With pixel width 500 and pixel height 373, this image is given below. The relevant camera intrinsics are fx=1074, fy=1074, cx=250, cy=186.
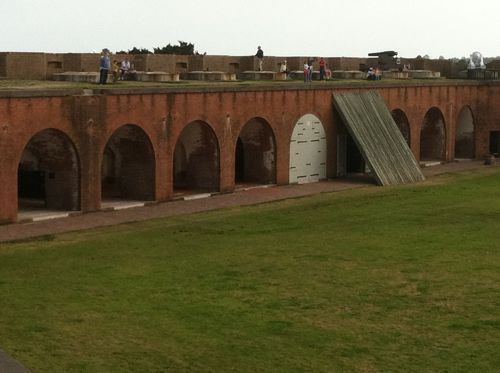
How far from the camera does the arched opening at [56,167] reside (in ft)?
78.5

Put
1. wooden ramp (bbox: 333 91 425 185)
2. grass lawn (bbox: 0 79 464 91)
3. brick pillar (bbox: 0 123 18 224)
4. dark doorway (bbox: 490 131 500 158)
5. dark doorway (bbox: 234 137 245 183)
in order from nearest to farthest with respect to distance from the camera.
A: brick pillar (bbox: 0 123 18 224) → grass lawn (bbox: 0 79 464 91) → dark doorway (bbox: 234 137 245 183) → wooden ramp (bbox: 333 91 425 185) → dark doorway (bbox: 490 131 500 158)

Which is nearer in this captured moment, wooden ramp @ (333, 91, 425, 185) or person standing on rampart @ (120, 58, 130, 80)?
person standing on rampart @ (120, 58, 130, 80)

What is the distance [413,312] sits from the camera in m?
14.9

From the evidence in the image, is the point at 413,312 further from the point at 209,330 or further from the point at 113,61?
the point at 113,61

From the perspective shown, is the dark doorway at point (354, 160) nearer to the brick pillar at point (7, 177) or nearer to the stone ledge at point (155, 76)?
the stone ledge at point (155, 76)

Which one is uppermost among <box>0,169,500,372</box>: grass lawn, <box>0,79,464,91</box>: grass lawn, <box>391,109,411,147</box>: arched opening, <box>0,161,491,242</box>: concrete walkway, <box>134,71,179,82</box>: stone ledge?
<box>134,71,179,82</box>: stone ledge

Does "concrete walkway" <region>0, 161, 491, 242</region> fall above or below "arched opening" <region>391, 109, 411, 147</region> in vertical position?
below

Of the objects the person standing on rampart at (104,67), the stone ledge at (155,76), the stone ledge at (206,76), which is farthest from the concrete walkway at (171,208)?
the stone ledge at (206,76)

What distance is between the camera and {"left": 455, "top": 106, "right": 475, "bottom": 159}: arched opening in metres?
40.9

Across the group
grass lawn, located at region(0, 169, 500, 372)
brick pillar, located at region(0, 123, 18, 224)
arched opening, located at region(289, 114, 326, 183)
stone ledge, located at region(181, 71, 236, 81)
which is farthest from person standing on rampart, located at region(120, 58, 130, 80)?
brick pillar, located at region(0, 123, 18, 224)

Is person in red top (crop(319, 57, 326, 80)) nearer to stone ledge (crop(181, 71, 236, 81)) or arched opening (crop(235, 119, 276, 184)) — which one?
stone ledge (crop(181, 71, 236, 81))

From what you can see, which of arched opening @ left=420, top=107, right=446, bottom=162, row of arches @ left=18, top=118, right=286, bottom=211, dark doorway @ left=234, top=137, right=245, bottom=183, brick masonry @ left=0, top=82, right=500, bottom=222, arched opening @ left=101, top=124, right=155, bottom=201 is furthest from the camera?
arched opening @ left=420, top=107, right=446, bottom=162

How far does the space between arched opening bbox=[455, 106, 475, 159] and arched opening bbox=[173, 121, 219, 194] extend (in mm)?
15462

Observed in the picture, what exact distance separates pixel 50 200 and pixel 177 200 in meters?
3.60
